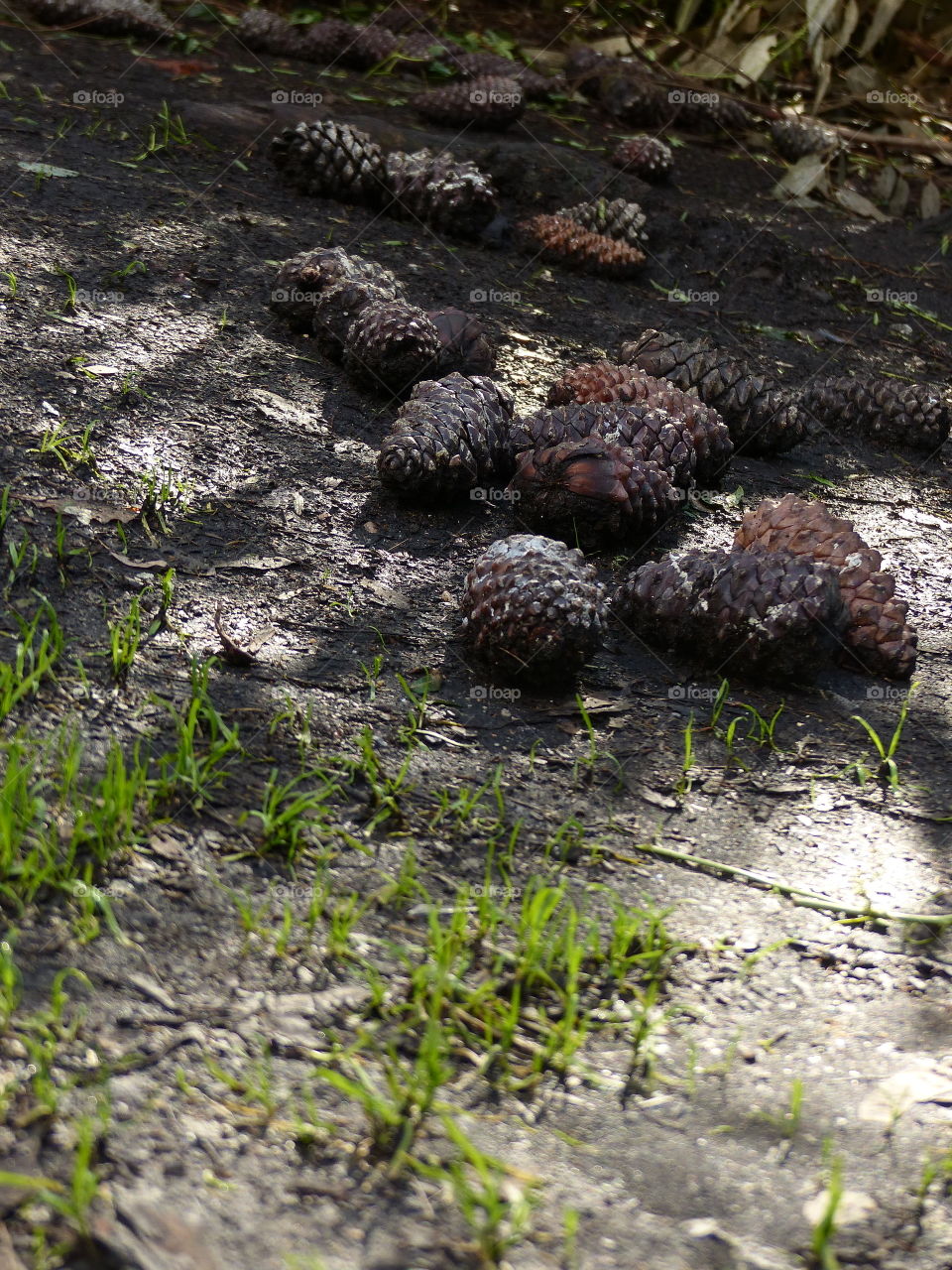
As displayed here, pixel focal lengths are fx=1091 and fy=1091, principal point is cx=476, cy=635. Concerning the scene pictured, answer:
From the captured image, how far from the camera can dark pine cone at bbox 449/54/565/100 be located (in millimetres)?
5352

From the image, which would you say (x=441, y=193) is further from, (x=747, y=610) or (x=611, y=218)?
(x=747, y=610)

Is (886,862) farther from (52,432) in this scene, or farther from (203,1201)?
(52,432)

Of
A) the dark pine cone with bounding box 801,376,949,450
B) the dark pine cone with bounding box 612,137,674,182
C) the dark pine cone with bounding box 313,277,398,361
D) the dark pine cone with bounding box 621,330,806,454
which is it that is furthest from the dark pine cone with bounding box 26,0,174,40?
the dark pine cone with bounding box 801,376,949,450

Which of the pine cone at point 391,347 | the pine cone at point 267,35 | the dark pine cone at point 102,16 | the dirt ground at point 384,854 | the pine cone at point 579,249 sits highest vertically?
the pine cone at point 267,35

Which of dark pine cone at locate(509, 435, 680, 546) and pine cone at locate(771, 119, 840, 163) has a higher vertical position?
pine cone at locate(771, 119, 840, 163)

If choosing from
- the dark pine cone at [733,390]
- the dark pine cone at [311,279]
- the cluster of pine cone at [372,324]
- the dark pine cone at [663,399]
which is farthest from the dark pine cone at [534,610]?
the dark pine cone at [311,279]

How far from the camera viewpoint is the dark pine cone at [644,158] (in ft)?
15.8

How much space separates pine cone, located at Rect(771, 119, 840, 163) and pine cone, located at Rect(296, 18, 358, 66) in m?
2.23

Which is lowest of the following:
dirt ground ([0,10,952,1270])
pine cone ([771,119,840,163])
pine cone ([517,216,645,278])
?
dirt ground ([0,10,952,1270])

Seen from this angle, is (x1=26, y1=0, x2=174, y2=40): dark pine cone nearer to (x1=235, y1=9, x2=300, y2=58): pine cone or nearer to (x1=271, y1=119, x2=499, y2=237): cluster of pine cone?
(x1=235, y1=9, x2=300, y2=58): pine cone

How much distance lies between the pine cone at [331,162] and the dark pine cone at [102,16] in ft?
5.38

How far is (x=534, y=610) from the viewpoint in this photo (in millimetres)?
2053

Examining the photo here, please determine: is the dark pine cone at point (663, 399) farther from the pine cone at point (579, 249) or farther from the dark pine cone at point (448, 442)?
the pine cone at point (579, 249)

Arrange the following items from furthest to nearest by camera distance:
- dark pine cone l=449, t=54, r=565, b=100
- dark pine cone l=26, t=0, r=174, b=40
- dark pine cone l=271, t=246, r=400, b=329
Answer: dark pine cone l=449, t=54, r=565, b=100
dark pine cone l=26, t=0, r=174, b=40
dark pine cone l=271, t=246, r=400, b=329
